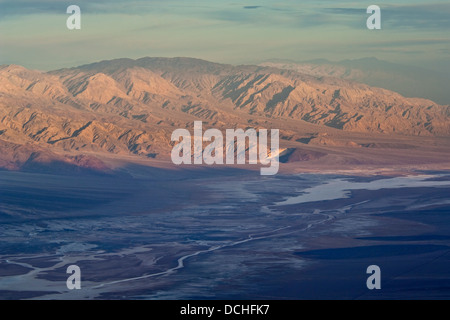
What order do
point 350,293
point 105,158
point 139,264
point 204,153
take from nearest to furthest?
point 350,293, point 139,264, point 105,158, point 204,153

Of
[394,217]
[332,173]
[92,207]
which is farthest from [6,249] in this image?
[332,173]

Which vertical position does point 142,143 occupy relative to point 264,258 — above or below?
above

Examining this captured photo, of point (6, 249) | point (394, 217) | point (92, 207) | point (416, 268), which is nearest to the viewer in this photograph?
point (416, 268)

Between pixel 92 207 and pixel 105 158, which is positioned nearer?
pixel 92 207

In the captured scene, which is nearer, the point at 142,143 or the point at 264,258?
the point at 264,258

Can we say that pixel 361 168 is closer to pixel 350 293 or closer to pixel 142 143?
pixel 142 143

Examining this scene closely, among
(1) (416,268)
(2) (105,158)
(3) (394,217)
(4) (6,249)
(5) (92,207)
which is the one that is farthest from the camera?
(2) (105,158)
